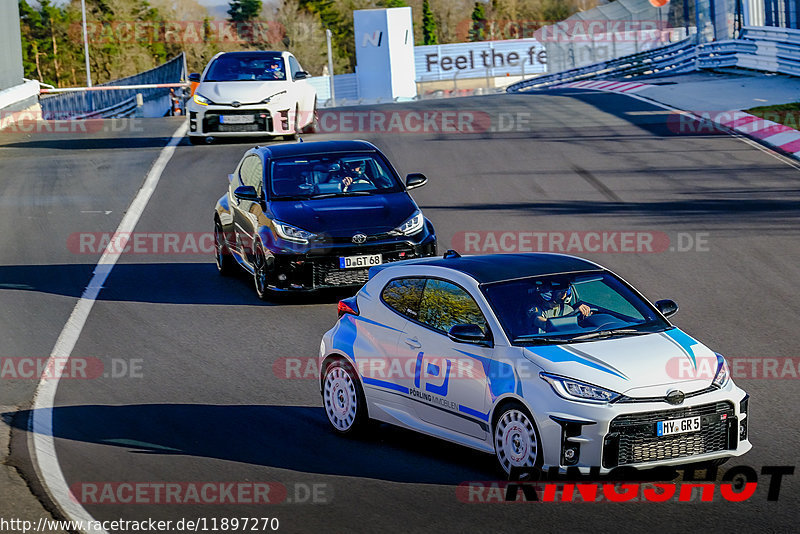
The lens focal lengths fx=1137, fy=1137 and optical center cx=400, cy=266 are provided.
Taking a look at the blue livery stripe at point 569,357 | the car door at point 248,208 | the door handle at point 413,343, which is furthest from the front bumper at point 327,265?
the blue livery stripe at point 569,357

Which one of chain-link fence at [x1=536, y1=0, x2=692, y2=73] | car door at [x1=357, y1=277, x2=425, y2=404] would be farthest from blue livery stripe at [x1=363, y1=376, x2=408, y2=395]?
chain-link fence at [x1=536, y1=0, x2=692, y2=73]

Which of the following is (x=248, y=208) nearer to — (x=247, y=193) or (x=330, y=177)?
(x=247, y=193)

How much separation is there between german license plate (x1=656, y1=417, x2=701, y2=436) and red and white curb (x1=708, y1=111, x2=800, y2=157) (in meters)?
15.5

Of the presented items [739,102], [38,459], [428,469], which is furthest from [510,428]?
[739,102]

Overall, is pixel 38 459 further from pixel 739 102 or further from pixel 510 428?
pixel 739 102

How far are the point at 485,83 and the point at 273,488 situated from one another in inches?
3285

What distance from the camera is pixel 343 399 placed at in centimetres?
891

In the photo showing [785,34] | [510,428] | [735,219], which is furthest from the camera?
[785,34]

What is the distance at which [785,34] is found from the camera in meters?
31.2

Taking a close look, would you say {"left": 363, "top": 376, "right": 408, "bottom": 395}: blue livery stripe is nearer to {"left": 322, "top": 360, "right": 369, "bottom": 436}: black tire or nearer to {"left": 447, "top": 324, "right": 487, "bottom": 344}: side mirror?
{"left": 322, "top": 360, "right": 369, "bottom": 436}: black tire

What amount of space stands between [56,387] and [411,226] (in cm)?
464

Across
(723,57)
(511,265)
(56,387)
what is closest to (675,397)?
(511,265)

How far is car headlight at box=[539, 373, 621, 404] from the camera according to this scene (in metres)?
7.12

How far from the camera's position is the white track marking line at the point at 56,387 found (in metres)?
7.57
